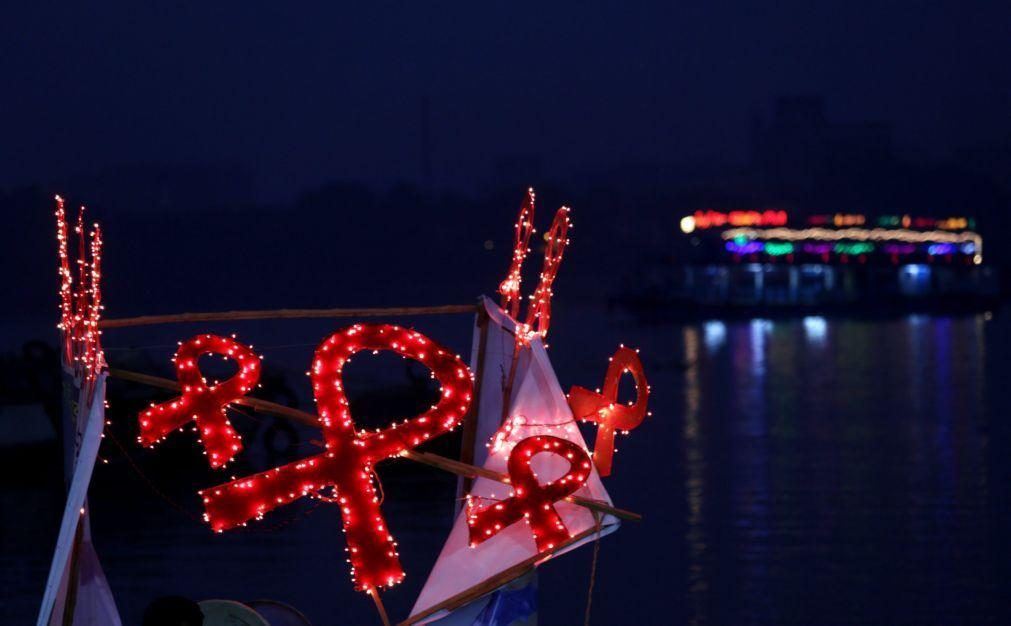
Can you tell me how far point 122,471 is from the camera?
2241 centimetres

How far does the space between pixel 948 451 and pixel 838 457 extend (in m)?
2.30

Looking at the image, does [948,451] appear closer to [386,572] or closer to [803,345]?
[386,572]

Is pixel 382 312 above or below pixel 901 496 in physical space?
above

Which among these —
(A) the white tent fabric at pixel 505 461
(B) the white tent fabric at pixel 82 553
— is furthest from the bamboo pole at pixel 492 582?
(B) the white tent fabric at pixel 82 553

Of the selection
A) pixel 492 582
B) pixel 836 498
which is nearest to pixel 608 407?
pixel 492 582

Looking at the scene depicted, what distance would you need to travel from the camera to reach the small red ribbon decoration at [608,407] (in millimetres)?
8680

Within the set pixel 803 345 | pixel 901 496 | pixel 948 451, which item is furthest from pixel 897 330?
pixel 901 496

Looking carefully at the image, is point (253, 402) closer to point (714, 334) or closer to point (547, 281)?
point (547, 281)

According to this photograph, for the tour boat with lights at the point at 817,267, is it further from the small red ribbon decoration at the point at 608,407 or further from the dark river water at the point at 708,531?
the small red ribbon decoration at the point at 608,407

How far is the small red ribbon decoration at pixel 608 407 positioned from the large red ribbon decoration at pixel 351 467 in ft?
3.58

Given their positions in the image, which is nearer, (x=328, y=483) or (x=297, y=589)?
(x=328, y=483)

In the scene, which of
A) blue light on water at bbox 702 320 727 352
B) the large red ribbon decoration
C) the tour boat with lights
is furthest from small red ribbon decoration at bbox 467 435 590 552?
the tour boat with lights

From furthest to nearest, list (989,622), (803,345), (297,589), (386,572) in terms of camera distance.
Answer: (803,345) < (297,589) < (989,622) < (386,572)

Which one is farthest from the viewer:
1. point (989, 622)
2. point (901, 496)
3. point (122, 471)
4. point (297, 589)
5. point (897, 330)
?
point (897, 330)
